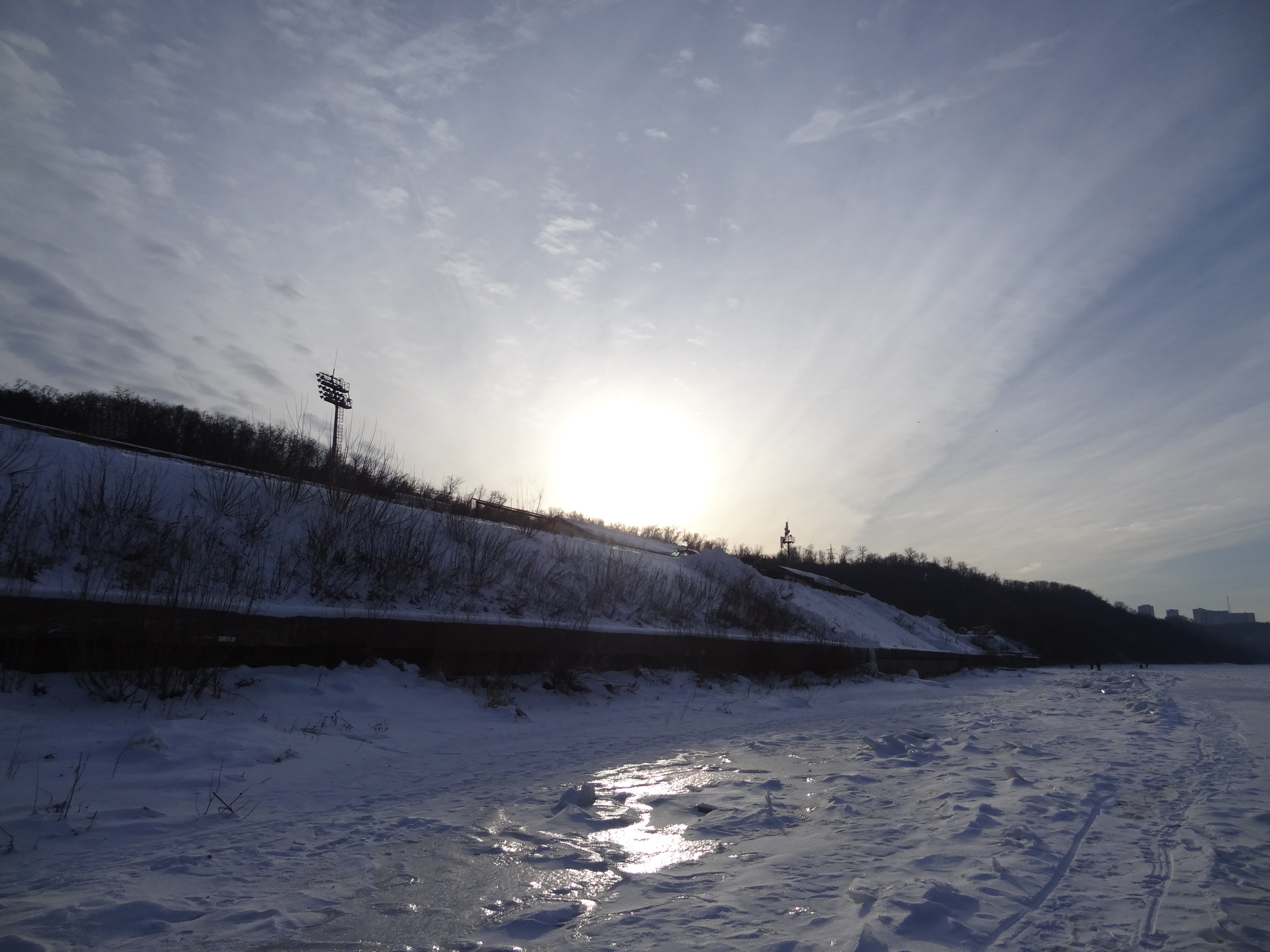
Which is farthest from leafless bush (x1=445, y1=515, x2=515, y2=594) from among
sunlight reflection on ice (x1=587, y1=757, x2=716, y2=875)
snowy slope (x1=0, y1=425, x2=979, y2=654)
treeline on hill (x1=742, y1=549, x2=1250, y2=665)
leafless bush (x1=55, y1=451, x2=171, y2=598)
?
treeline on hill (x1=742, y1=549, x2=1250, y2=665)

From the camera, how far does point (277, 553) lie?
10469mm

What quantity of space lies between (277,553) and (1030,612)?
80883mm

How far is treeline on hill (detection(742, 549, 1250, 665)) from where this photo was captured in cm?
6450

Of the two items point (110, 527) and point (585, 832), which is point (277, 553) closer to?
point (110, 527)

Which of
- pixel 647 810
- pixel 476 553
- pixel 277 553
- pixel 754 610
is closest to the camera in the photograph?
pixel 647 810

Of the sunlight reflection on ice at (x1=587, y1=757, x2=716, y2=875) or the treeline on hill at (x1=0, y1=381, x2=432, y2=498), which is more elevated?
the treeline on hill at (x1=0, y1=381, x2=432, y2=498)

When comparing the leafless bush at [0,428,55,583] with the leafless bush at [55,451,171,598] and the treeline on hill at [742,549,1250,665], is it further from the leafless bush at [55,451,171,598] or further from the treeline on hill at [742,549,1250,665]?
the treeline on hill at [742,549,1250,665]

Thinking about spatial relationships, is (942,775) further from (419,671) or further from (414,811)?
(419,671)

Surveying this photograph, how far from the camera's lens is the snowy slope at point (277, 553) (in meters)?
8.14

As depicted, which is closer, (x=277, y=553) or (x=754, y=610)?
(x=277, y=553)

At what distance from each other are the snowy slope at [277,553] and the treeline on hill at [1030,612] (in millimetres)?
48131

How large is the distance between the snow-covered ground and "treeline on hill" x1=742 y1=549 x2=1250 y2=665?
2211 inches

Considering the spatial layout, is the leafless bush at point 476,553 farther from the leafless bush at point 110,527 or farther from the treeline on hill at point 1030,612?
the treeline on hill at point 1030,612

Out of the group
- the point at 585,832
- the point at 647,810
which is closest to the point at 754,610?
the point at 647,810
